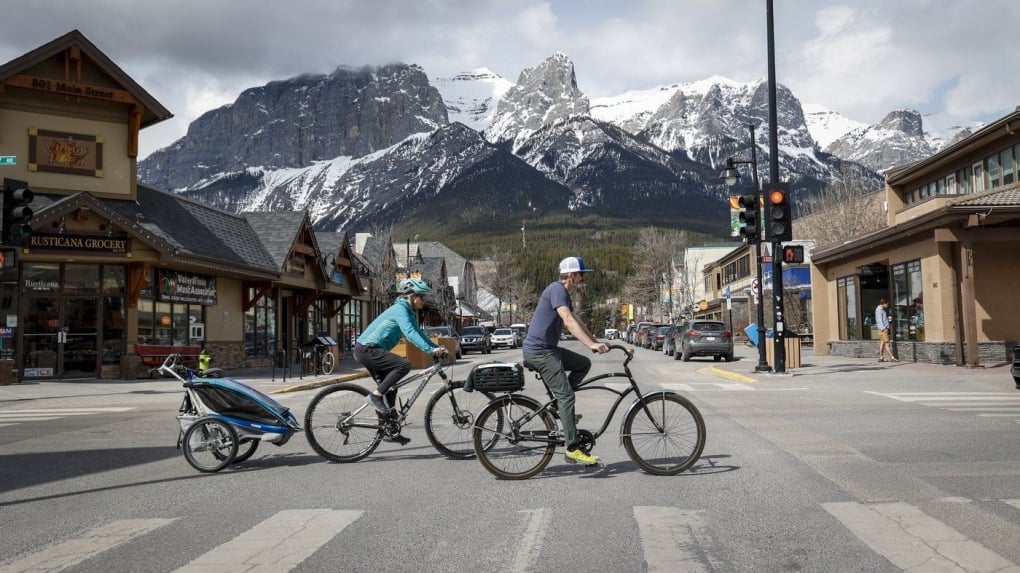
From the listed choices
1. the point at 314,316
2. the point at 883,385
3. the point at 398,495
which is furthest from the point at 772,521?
the point at 314,316

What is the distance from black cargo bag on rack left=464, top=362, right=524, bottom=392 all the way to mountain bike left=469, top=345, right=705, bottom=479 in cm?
10

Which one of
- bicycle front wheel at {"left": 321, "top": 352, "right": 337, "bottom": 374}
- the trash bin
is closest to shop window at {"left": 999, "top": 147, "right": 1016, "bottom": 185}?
the trash bin

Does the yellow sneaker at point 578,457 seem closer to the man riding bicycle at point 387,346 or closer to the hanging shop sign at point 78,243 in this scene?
the man riding bicycle at point 387,346

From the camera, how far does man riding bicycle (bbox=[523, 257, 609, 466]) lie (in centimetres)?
745

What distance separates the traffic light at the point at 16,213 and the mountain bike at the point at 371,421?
978 centimetres

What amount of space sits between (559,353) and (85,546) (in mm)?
3996

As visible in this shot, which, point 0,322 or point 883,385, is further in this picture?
point 0,322

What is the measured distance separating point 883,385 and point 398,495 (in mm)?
13688

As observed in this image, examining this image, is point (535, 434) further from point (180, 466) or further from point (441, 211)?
point (441, 211)

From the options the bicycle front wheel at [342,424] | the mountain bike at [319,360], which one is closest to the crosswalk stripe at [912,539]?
the bicycle front wheel at [342,424]

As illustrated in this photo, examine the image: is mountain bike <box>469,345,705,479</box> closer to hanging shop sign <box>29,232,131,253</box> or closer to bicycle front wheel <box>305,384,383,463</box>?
bicycle front wheel <box>305,384,383,463</box>

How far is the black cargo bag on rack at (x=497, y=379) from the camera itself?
781 centimetres

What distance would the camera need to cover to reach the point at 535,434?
7.68 meters

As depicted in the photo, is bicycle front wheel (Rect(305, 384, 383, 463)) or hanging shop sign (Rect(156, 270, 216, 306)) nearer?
bicycle front wheel (Rect(305, 384, 383, 463))
